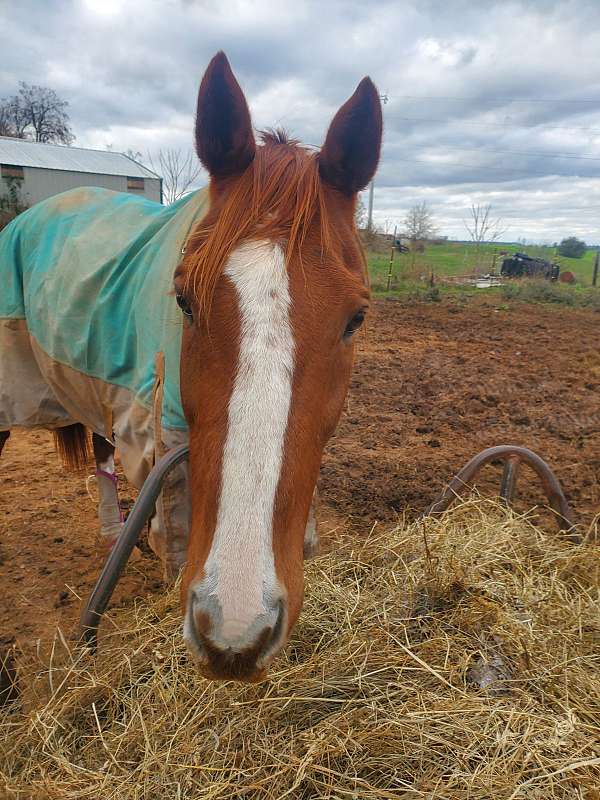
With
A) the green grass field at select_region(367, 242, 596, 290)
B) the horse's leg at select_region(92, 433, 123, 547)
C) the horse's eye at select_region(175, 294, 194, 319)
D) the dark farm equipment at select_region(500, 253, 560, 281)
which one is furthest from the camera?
the dark farm equipment at select_region(500, 253, 560, 281)

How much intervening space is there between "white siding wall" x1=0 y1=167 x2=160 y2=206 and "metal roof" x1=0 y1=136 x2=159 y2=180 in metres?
0.27

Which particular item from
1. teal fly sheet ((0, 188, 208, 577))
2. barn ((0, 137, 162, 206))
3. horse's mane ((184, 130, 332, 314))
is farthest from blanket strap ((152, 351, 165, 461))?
barn ((0, 137, 162, 206))

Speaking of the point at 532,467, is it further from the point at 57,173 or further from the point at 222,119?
the point at 57,173

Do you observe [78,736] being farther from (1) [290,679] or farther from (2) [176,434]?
(2) [176,434]

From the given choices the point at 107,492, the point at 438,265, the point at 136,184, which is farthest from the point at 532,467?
the point at 136,184

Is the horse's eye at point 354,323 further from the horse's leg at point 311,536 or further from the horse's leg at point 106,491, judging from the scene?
the horse's leg at point 106,491

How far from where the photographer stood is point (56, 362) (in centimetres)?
276

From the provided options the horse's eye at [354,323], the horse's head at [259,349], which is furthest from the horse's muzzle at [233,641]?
the horse's eye at [354,323]

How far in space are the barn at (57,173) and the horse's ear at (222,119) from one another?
2803 centimetres

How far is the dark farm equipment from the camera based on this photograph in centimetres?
2597

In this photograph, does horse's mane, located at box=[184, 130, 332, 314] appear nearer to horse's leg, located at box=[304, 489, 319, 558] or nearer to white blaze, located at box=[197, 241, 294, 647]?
white blaze, located at box=[197, 241, 294, 647]

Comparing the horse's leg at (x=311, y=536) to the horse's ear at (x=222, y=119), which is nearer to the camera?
the horse's ear at (x=222, y=119)

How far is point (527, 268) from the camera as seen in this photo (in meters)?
27.0

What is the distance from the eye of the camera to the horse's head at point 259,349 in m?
1.12
